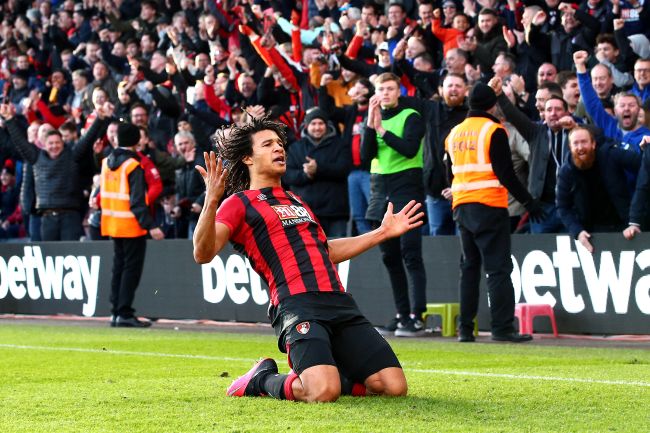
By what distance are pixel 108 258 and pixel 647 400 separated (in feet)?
34.3

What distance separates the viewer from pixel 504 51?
583 inches

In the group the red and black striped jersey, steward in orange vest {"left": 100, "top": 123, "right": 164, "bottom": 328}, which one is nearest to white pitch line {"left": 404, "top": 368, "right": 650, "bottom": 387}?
the red and black striped jersey

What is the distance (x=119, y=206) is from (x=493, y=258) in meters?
4.93

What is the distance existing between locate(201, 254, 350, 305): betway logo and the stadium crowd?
2.85 feet

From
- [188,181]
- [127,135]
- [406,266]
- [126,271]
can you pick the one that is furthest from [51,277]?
[406,266]

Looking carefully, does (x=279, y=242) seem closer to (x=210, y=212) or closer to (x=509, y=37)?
(x=210, y=212)

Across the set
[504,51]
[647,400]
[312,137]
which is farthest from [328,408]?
[504,51]

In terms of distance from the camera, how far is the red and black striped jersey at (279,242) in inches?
273

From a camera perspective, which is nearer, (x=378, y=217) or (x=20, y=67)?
(x=378, y=217)

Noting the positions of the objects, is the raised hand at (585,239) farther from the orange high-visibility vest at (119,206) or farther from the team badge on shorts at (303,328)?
the team badge on shorts at (303,328)

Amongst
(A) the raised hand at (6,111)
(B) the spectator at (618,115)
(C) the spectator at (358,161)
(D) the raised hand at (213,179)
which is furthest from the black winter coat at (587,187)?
(A) the raised hand at (6,111)

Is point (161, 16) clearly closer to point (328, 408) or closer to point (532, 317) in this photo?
point (532, 317)

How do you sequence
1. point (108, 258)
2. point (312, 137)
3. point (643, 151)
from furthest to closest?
1. point (108, 258)
2. point (312, 137)
3. point (643, 151)

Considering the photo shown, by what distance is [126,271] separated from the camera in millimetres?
Answer: 14180
